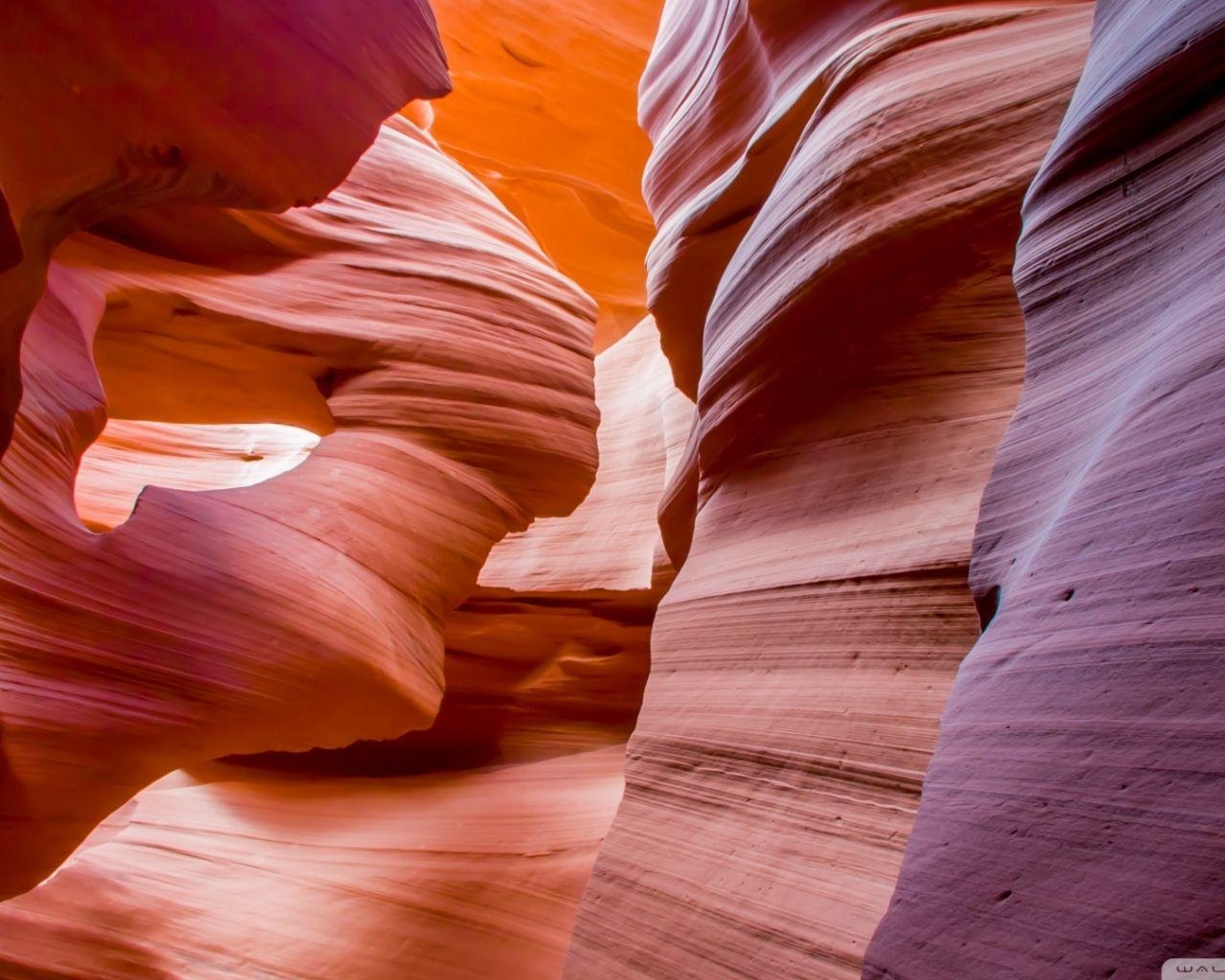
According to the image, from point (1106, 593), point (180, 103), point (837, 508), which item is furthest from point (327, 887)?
point (1106, 593)

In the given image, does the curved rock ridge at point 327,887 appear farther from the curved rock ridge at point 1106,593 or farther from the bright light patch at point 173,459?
the curved rock ridge at point 1106,593

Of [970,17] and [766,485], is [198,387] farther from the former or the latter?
[970,17]

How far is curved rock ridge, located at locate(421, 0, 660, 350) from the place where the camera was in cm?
555

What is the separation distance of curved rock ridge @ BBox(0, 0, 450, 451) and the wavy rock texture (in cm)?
210

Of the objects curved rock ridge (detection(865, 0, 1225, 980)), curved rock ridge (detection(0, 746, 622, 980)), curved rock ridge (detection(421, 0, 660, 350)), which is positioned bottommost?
curved rock ridge (detection(0, 746, 622, 980))

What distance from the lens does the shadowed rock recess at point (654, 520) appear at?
77 cm

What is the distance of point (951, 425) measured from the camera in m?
1.65

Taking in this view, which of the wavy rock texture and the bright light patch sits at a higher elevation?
the bright light patch

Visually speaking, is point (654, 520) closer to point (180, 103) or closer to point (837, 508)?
point (837, 508)

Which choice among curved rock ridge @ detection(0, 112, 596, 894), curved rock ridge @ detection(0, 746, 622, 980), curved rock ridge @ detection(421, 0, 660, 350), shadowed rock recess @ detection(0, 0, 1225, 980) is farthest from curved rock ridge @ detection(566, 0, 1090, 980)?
curved rock ridge @ detection(421, 0, 660, 350)

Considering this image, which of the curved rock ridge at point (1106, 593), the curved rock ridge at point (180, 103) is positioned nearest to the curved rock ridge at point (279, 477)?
the curved rock ridge at point (180, 103)

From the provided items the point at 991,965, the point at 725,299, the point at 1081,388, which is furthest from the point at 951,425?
the point at 991,965

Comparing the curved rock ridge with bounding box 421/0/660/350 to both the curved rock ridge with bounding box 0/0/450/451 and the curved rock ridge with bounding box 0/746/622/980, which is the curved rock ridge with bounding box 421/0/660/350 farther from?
the curved rock ridge with bounding box 0/746/622/980

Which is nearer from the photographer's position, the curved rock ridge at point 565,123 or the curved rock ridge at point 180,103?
the curved rock ridge at point 180,103
